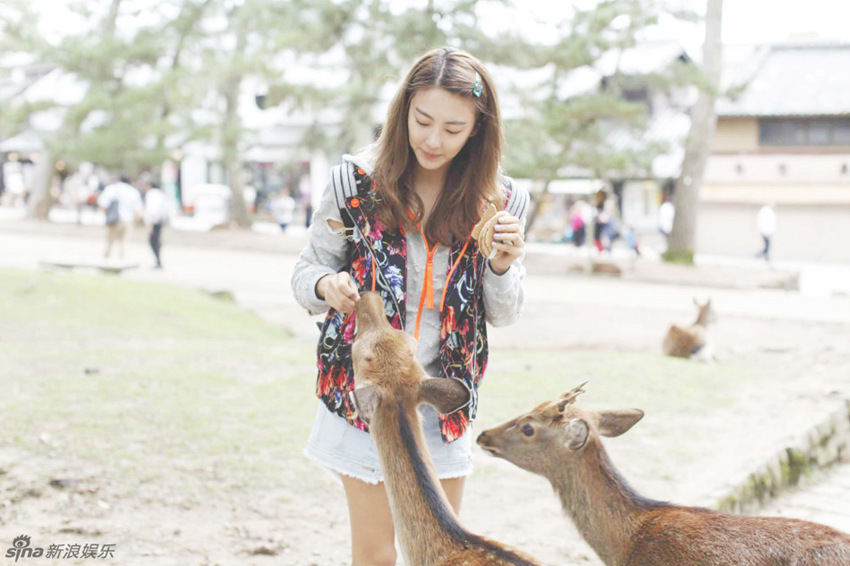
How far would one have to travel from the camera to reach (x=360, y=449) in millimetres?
2664

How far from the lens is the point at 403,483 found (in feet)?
7.93

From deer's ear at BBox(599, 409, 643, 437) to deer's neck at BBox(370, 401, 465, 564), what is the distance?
40.1 inches

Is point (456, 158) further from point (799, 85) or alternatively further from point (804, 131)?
point (799, 85)

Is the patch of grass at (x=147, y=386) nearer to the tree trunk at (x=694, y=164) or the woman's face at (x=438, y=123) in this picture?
the woman's face at (x=438, y=123)

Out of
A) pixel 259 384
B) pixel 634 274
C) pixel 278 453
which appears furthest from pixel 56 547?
pixel 634 274

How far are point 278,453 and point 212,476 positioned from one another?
0.52 metres

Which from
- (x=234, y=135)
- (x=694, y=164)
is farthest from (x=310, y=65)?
(x=694, y=164)

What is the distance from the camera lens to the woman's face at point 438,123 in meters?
2.54

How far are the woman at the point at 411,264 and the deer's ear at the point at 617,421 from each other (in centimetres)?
71

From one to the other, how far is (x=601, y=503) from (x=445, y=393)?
117 cm

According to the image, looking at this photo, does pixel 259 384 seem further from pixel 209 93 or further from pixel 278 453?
pixel 209 93

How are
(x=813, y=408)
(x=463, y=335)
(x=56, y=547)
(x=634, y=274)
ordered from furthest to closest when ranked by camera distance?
(x=634, y=274) < (x=813, y=408) < (x=56, y=547) < (x=463, y=335)

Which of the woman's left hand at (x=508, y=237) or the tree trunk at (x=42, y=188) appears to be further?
the tree trunk at (x=42, y=188)

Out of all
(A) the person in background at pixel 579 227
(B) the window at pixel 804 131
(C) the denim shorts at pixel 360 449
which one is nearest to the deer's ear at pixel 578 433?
(C) the denim shorts at pixel 360 449
